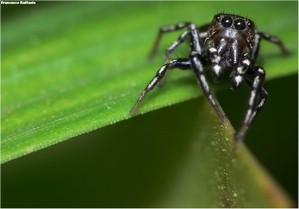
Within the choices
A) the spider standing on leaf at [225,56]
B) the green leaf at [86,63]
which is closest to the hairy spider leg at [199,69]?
the spider standing on leaf at [225,56]

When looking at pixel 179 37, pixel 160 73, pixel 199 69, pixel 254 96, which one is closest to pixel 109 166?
pixel 160 73

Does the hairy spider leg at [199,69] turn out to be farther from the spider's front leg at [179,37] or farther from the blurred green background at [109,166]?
the blurred green background at [109,166]

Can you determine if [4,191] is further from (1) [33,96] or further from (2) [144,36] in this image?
(2) [144,36]

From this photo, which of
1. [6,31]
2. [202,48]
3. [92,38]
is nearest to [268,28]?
[202,48]

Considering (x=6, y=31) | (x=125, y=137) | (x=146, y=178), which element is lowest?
(x=146, y=178)

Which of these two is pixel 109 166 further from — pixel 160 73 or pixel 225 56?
pixel 225 56

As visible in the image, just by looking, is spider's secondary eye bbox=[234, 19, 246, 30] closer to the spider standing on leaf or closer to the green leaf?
the spider standing on leaf
